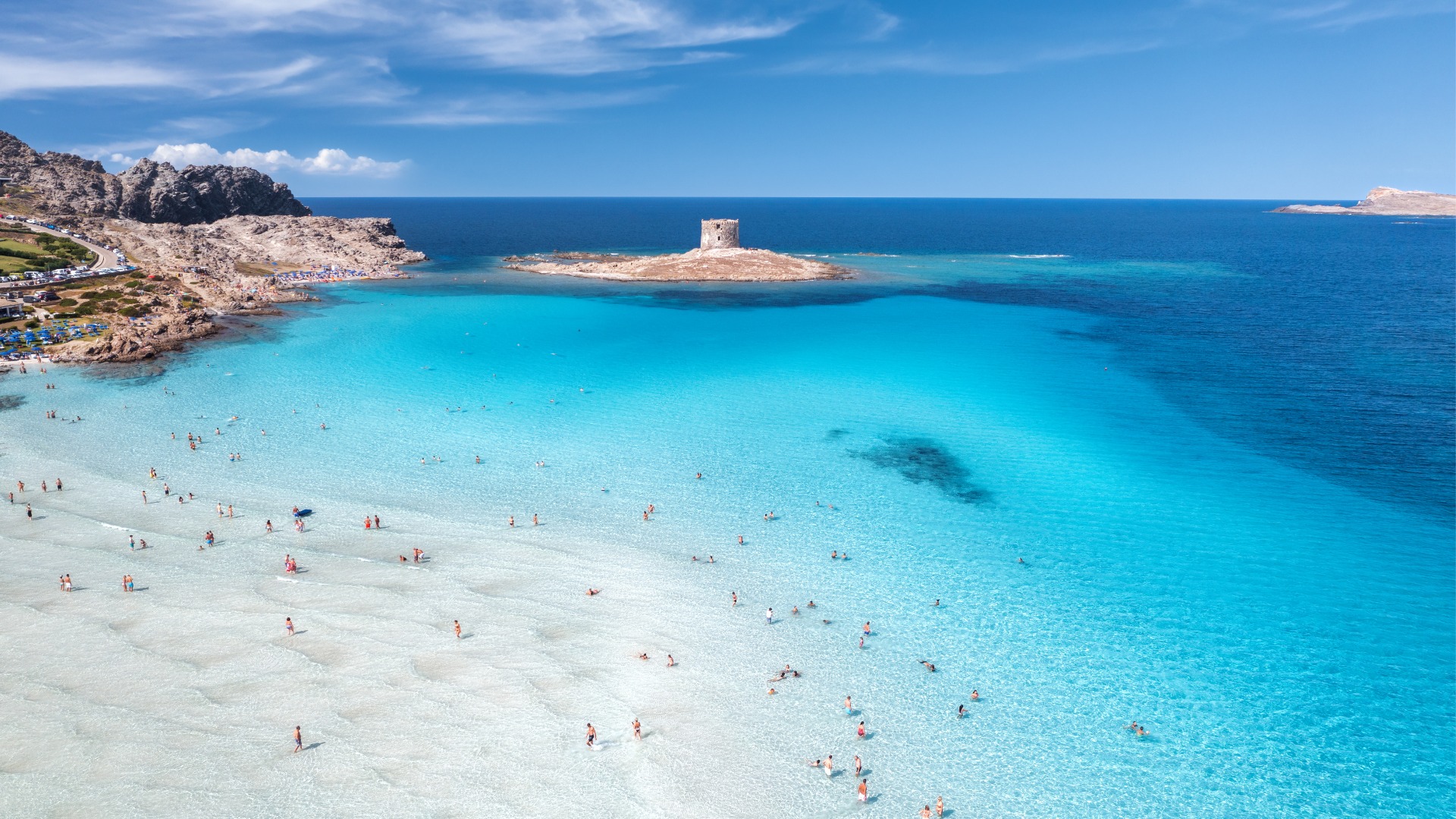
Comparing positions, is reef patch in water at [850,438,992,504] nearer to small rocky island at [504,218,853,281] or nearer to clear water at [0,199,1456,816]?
clear water at [0,199,1456,816]

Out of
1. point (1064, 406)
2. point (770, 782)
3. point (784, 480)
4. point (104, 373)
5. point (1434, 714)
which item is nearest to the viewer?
point (770, 782)

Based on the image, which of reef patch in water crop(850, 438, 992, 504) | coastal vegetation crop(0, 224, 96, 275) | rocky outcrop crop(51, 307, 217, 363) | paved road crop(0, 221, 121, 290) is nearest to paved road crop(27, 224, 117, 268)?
paved road crop(0, 221, 121, 290)

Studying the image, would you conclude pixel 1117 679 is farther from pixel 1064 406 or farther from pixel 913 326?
pixel 913 326

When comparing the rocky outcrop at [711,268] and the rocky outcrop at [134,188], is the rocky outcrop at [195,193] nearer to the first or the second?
the rocky outcrop at [134,188]

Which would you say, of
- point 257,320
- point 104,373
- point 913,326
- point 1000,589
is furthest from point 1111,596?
point 257,320

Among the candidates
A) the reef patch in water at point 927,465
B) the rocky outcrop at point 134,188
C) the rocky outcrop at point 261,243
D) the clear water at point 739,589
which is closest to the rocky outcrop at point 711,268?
the rocky outcrop at point 261,243

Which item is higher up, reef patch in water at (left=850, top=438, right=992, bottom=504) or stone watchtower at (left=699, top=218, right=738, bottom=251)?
stone watchtower at (left=699, top=218, right=738, bottom=251)

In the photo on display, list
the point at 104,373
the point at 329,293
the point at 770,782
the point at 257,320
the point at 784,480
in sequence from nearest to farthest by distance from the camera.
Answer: the point at 770,782, the point at 784,480, the point at 104,373, the point at 257,320, the point at 329,293
